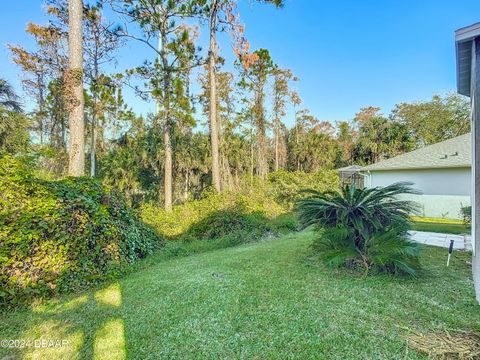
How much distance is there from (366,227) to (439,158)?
957cm

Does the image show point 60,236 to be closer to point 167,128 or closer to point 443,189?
point 167,128

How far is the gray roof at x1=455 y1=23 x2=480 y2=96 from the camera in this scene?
2941 mm

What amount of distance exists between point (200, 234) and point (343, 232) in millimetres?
4892

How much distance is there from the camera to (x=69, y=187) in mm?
4152

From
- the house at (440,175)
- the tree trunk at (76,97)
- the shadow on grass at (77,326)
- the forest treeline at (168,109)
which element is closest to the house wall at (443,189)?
→ the house at (440,175)

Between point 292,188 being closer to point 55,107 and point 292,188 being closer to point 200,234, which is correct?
point 200,234

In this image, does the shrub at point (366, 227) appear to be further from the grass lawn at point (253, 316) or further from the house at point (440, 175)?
the house at point (440, 175)

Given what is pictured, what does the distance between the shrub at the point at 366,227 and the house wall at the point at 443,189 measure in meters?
Result: 7.60

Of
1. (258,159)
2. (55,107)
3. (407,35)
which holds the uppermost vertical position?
(407,35)

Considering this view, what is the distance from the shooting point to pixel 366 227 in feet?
11.6

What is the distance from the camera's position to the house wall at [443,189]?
9.75 metres

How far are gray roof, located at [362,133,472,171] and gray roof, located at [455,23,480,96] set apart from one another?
21.4ft

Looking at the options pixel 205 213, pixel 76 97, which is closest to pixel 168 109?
pixel 205 213

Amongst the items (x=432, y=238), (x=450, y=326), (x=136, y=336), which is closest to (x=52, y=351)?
(x=136, y=336)
